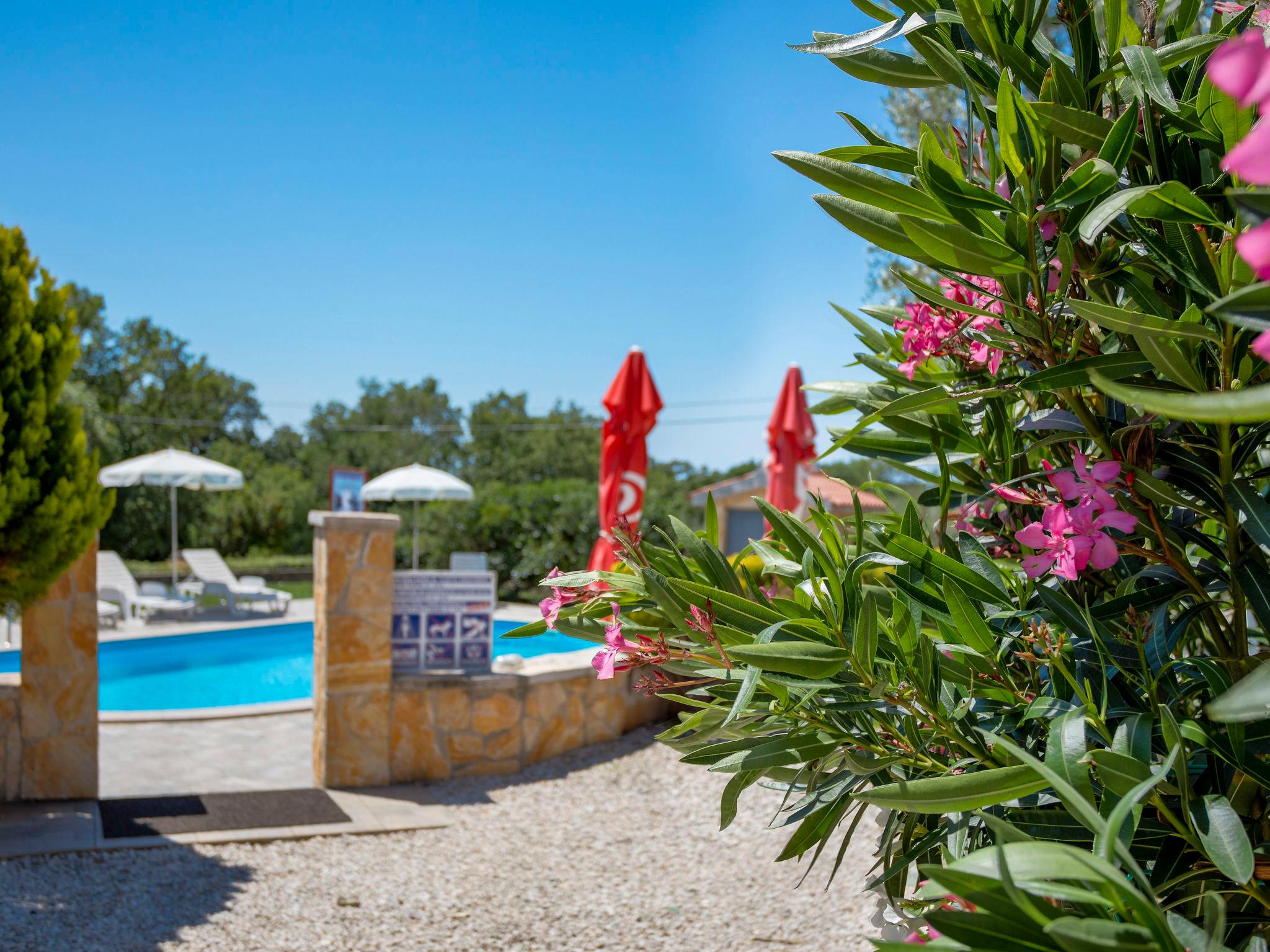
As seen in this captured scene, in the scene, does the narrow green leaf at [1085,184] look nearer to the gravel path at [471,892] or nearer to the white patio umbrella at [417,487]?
the gravel path at [471,892]

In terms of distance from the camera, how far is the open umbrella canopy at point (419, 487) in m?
14.4

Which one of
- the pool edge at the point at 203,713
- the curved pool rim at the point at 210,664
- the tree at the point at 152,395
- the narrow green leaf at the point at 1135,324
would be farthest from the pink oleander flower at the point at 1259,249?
the tree at the point at 152,395

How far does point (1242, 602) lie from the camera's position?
0.94 metres

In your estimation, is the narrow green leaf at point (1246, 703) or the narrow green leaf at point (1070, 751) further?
the narrow green leaf at point (1070, 751)

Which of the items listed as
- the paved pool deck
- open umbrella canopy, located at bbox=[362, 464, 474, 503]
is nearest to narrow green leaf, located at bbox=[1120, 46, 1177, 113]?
the paved pool deck

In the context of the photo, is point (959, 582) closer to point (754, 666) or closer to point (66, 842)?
point (754, 666)

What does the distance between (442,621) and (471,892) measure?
219cm

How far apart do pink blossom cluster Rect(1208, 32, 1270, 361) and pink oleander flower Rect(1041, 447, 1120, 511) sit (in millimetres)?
545

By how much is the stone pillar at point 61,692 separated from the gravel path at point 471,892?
94 cm

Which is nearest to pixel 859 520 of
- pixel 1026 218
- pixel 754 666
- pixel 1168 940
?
pixel 754 666

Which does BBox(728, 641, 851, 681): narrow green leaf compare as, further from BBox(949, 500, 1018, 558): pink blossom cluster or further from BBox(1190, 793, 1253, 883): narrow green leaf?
BBox(949, 500, 1018, 558): pink blossom cluster

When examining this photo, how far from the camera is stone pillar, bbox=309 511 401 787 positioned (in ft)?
17.5

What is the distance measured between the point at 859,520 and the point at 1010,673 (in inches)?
10.8

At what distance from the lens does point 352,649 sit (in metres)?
5.42
